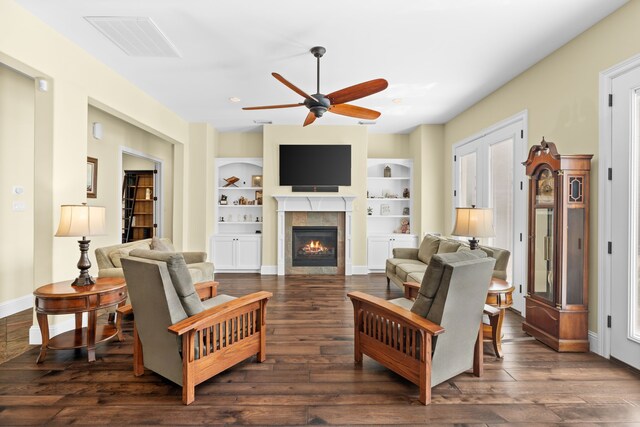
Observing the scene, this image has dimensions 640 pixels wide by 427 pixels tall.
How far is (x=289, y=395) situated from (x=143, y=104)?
4.16 metres

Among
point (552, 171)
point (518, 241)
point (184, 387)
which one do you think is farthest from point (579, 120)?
point (184, 387)

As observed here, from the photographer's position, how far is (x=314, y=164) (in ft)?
20.0

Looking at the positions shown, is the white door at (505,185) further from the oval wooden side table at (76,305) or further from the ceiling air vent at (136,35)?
the oval wooden side table at (76,305)

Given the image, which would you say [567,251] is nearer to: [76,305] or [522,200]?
[522,200]

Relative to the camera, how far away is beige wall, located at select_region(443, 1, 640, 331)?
103 inches

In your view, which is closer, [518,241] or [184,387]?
[184,387]

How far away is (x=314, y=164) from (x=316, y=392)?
4.43 meters

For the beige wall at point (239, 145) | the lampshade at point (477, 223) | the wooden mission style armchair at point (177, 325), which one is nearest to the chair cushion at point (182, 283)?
the wooden mission style armchair at point (177, 325)

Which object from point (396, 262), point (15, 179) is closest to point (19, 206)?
point (15, 179)

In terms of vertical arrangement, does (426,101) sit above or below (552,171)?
above

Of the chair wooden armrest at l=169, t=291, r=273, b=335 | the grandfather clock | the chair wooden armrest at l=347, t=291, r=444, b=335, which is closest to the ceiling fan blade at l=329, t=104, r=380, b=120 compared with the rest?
the grandfather clock

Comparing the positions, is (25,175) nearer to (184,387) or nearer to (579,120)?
(184,387)

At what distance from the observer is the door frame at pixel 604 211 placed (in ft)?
8.82

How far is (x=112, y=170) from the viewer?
500 centimetres
